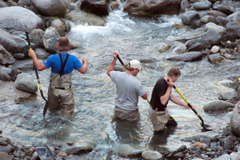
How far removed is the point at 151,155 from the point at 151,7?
13.6 m

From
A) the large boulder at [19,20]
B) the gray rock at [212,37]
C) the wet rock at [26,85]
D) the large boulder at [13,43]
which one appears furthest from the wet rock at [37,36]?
the gray rock at [212,37]

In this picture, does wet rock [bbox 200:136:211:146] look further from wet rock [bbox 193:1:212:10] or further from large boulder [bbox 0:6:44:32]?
wet rock [bbox 193:1:212:10]

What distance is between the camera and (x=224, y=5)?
18.2m

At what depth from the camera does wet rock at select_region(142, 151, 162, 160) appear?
6.85 m

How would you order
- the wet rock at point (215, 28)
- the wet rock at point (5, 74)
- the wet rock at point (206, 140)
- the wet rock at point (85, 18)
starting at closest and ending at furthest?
1. the wet rock at point (206, 140)
2. the wet rock at point (5, 74)
3. the wet rock at point (215, 28)
4. the wet rock at point (85, 18)

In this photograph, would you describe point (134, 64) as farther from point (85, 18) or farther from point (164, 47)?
point (85, 18)

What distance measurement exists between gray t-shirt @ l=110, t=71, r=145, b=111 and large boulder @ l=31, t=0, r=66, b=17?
993 centimetres

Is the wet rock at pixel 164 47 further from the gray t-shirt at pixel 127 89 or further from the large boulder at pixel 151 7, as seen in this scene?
the gray t-shirt at pixel 127 89

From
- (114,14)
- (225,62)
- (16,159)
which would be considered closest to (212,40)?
(225,62)

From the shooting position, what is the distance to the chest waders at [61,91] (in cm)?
798

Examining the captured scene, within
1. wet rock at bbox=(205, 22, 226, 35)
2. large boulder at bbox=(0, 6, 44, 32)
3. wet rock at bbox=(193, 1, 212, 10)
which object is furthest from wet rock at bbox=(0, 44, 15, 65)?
wet rock at bbox=(193, 1, 212, 10)

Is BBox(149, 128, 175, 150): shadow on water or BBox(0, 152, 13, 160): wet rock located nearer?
BBox(0, 152, 13, 160): wet rock

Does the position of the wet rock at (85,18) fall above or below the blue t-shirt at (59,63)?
below

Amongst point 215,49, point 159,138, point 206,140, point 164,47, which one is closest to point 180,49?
point 164,47
